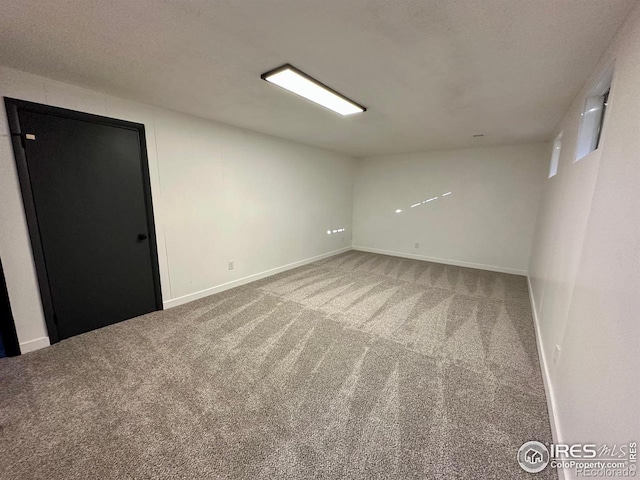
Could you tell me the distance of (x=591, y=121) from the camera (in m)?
1.98

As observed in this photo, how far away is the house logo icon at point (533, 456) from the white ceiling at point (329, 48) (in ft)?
7.80

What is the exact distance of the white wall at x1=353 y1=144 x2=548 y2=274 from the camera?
469 cm

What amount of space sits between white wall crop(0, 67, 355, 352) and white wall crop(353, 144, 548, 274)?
1.51 metres

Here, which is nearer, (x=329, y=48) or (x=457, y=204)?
(x=329, y=48)

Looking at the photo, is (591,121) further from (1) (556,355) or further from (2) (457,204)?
(2) (457,204)

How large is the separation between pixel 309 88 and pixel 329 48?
660 mm

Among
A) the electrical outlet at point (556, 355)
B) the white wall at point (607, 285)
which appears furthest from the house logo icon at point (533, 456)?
the electrical outlet at point (556, 355)

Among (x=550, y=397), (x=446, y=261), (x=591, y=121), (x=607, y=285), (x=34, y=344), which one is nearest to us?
(x=607, y=285)

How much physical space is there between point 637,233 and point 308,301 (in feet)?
9.88

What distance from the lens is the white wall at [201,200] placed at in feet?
7.34

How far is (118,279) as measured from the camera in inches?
112

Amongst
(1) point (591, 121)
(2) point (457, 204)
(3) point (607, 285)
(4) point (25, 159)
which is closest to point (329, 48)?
(3) point (607, 285)

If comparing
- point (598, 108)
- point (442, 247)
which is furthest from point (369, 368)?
point (442, 247)

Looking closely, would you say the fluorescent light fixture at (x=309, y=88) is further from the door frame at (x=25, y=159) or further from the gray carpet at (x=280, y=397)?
the gray carpet at (x=280, y=397)
